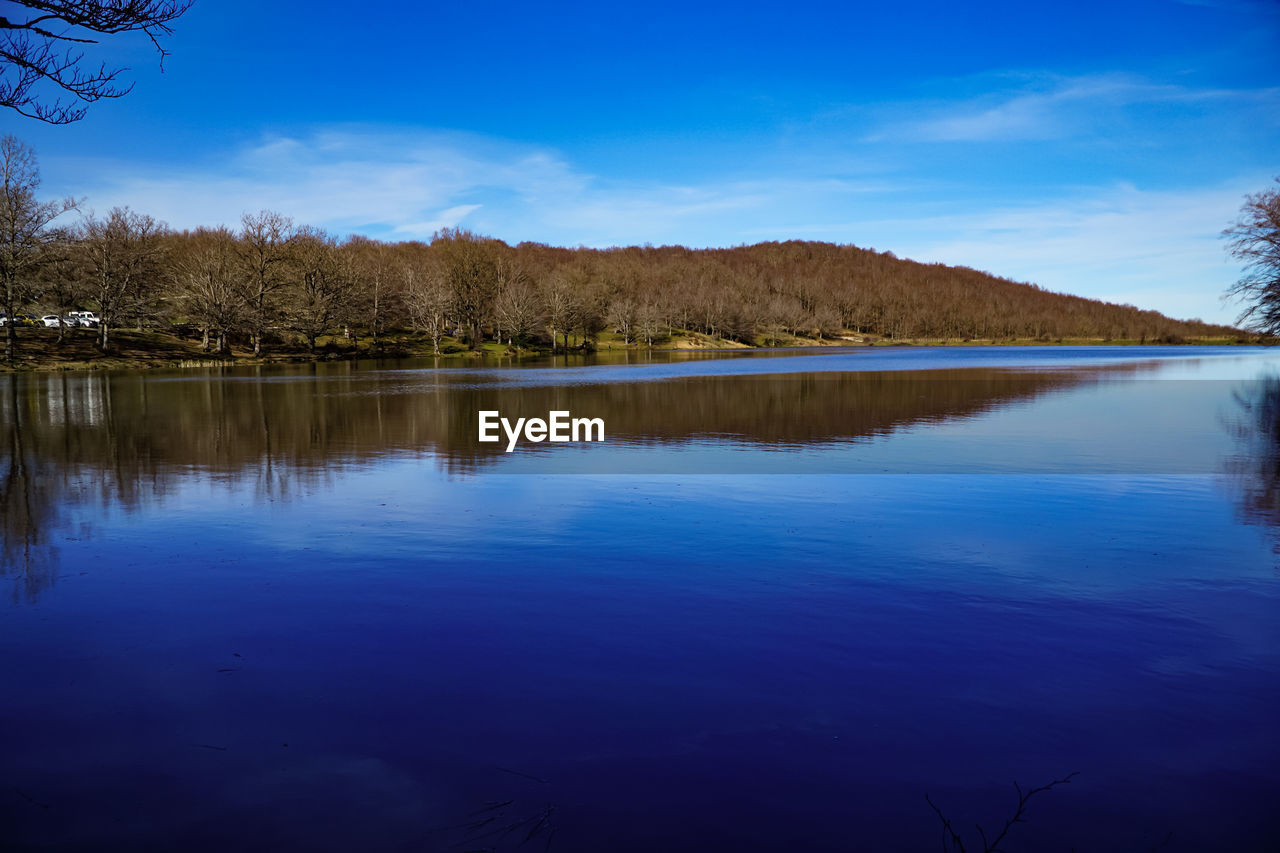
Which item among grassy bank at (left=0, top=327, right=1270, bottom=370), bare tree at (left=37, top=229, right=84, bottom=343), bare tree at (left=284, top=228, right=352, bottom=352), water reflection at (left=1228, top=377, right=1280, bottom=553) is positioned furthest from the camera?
bare tree at (left=284, top=228, right=352, bottom=352)

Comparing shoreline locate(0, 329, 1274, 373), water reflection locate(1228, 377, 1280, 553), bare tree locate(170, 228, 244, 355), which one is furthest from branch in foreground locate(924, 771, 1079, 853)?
bare tree locate(170, 228, 244, 355)

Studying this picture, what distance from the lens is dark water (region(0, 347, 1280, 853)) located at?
473cm

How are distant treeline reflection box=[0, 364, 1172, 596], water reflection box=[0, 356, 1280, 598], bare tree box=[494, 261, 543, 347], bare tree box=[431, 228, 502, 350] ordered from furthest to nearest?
bare tree box=[431, 228, 502, 350], bare tree box=[494, 261, 543, 347], distant treeline reflection box=[0, 364, 1172, 596], water reflection box=[0, 356, 1280, 598]

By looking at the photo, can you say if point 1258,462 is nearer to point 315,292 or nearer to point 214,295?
point 214,295

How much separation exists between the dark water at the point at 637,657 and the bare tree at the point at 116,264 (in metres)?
63.0

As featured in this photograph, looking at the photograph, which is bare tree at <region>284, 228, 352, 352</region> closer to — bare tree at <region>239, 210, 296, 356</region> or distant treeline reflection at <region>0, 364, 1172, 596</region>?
bare tree at <region>239, 210, 296, 356</region>

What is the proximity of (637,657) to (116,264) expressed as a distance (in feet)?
267

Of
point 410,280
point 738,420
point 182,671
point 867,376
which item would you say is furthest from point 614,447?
point 410,280

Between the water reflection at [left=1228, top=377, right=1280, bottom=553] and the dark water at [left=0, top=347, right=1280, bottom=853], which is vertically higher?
the water reflection at [left=1228, top=377, right=1280, bottom=553]

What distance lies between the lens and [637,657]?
6.83 metres

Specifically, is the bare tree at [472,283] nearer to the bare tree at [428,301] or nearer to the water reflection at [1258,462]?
the bare tree at [428,301]

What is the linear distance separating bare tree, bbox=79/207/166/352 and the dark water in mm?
62982

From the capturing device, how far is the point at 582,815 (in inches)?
183

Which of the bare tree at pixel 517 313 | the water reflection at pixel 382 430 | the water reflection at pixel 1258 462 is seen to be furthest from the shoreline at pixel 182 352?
the water reflection at pixel 1258 462
